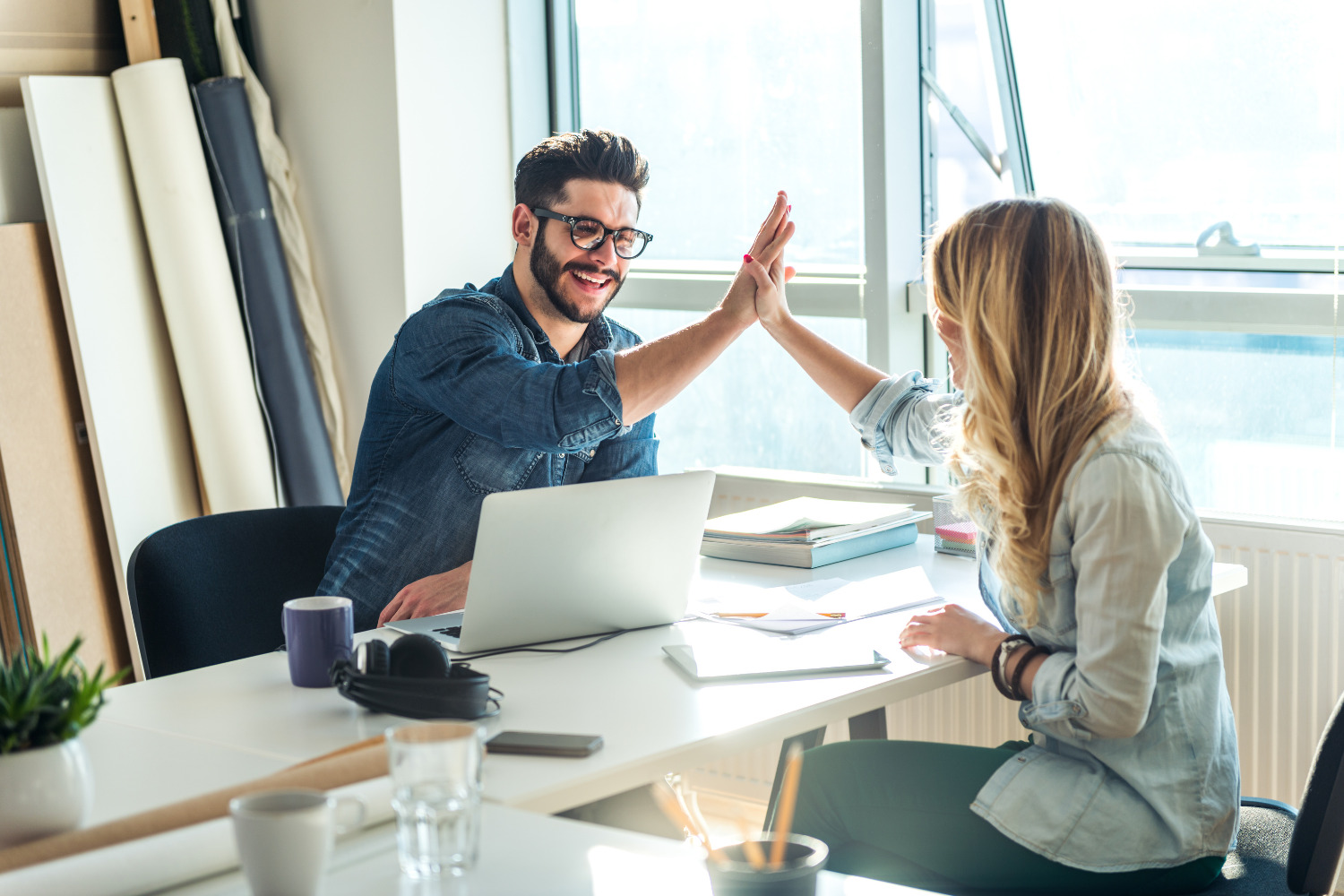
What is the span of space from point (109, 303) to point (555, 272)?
1.60 metres

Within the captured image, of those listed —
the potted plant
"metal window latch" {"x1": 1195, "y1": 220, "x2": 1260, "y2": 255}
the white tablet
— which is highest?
"metal window latch" {"x1": 1195, "y1": 220, "x2": 1260, "y2": 255}

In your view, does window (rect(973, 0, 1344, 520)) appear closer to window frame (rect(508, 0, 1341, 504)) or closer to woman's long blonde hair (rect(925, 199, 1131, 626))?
window frame (rect(508, 0, 1341, 504))

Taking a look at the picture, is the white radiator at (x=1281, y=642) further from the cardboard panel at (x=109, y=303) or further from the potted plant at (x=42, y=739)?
the cardboard panel at (x=109, y=303)

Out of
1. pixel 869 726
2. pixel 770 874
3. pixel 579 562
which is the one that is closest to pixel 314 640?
pixel 579 562

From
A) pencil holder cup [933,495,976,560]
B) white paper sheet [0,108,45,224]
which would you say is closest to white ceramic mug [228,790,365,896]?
pencil holder cup [933,495,976,560]

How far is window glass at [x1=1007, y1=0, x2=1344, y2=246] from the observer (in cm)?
260

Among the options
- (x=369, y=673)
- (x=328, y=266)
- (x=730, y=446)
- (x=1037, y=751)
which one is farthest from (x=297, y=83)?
(x=1037, y=751)

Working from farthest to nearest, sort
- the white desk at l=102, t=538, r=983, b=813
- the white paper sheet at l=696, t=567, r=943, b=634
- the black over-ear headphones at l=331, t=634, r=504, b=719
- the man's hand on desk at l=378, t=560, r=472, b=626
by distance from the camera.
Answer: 1. the man's hand on desk at l=378, t=560, r=472, b=626
2. the white paper sheet at l=696, t=567, r=943, b=634
3. the black over-ear headphones at l=331, t=634, r=504, b=719
4. the white desk at l=102, t=538, r=983, b=813

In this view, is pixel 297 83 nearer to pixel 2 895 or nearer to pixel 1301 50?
pixel 1301 50

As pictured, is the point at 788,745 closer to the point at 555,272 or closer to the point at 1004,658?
the point at 1004,658

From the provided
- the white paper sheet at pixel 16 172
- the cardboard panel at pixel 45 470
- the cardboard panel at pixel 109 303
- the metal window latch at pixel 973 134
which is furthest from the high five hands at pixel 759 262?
the white paper sheet at pixel 16 172

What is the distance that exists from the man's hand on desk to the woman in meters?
0.63

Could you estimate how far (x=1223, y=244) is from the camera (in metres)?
2.75

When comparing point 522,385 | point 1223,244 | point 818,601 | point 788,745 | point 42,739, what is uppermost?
point 1223,244
